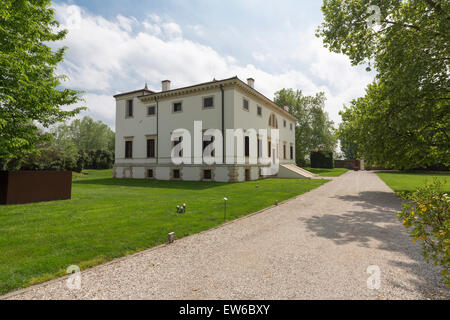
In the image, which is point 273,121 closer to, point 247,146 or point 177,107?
point 247,146

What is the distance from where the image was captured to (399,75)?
10633 mm

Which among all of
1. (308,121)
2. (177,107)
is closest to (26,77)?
(177,107)

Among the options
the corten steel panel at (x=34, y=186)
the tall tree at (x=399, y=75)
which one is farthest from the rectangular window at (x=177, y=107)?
the tall tree at (x=399, y=75)

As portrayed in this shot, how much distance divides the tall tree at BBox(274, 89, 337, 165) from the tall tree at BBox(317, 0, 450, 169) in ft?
112

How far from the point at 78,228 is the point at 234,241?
181 inches

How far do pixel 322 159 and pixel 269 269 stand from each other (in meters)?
51.6

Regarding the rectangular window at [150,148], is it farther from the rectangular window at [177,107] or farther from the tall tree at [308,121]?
the tall tree at [308,121]

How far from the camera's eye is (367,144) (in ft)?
41.8

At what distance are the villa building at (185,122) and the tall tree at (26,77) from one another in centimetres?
1314

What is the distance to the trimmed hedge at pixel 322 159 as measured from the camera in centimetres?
5103

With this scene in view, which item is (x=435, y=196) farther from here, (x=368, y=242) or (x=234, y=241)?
(x=234, y=241)

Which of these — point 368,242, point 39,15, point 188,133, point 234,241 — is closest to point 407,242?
point 368,242

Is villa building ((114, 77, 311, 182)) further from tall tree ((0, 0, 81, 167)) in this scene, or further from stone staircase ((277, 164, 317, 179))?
tall tree ((0, 0, 81, 167))

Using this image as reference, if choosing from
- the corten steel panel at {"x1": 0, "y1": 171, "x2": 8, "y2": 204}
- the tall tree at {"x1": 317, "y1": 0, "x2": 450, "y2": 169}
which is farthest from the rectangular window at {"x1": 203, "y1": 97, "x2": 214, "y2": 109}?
the corten steel panel at {"x1": 0, "y1": 171, "x2": 8, "y2": 204}
